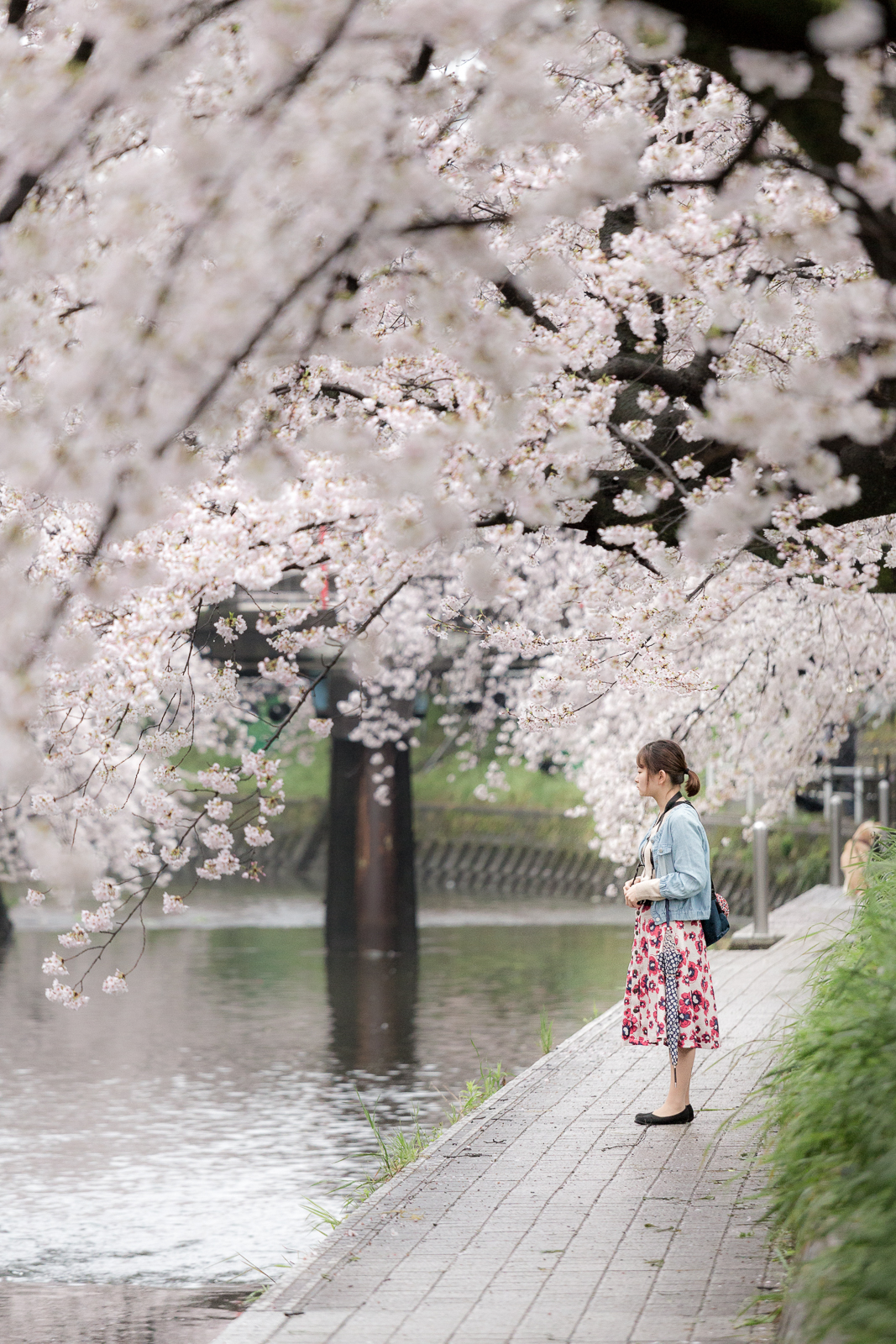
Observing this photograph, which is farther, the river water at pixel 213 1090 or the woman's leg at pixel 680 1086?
the river water at pixel 213 1090

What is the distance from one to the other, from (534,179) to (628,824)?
12767 mm

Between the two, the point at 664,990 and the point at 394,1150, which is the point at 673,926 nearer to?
the point at 664,990

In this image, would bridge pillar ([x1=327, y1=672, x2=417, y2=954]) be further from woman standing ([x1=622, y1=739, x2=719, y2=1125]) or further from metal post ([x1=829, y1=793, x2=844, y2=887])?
woman standing ([x1=622, y1=739, x2=719, y2=1125])

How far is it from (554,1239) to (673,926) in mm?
2021

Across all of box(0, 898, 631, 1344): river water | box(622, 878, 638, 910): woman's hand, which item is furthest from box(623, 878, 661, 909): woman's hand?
box(0, 898, 631, 1344): river water

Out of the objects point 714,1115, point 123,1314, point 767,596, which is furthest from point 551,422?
point 767,596

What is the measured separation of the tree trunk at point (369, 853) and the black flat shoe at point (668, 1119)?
1766cm

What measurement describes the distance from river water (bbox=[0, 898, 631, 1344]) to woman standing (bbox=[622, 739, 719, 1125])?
2141mm

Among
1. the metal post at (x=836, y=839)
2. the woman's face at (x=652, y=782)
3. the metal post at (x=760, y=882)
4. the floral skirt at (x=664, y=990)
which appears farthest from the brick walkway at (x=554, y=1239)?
the metal post at (x=836, y=839)

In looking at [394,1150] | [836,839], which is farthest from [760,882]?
[394,1150]

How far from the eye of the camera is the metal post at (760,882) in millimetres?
15672

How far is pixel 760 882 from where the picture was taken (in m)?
15.7

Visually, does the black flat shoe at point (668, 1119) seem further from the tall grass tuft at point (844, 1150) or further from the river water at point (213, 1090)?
the river water at point (213, 1090)

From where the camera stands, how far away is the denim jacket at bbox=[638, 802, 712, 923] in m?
7.75
